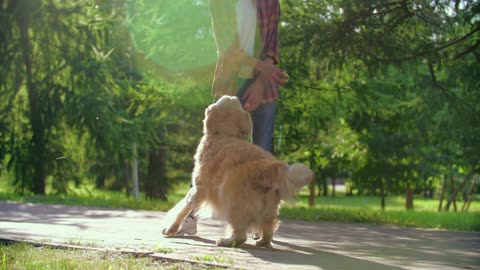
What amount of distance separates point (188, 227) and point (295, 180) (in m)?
1.35

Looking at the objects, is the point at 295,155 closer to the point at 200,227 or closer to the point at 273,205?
the point at 200,227

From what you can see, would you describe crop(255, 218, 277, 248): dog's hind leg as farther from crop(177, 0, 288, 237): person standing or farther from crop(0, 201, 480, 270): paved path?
crop(177, 0, 288, 237): person standing

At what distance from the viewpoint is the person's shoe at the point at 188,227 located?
5.31m

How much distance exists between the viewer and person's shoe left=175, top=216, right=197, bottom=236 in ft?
17.4

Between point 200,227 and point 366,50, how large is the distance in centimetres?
440

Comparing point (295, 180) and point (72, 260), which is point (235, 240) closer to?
point (295, 180)

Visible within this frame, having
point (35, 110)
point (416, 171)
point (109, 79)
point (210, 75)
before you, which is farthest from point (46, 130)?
point (416, 171)

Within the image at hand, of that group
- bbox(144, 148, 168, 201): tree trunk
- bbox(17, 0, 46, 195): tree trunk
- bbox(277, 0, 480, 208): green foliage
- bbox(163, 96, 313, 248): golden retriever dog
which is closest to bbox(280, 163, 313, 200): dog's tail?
bbox(163, 96, 313, 248): golden retriever dog

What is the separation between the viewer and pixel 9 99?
15914mm

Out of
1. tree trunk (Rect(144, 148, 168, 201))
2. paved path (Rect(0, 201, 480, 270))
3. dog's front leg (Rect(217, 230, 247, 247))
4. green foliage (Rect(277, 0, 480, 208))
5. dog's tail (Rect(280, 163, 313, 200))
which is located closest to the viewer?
paved path (Rect(0, 201, 480, 270))

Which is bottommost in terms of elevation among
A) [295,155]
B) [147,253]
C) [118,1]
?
[147,253]

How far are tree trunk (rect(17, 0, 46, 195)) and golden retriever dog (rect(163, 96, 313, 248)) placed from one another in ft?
38.0

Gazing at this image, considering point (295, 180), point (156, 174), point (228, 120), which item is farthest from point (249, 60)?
point (156, 174)

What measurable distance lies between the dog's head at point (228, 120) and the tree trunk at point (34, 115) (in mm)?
11723
